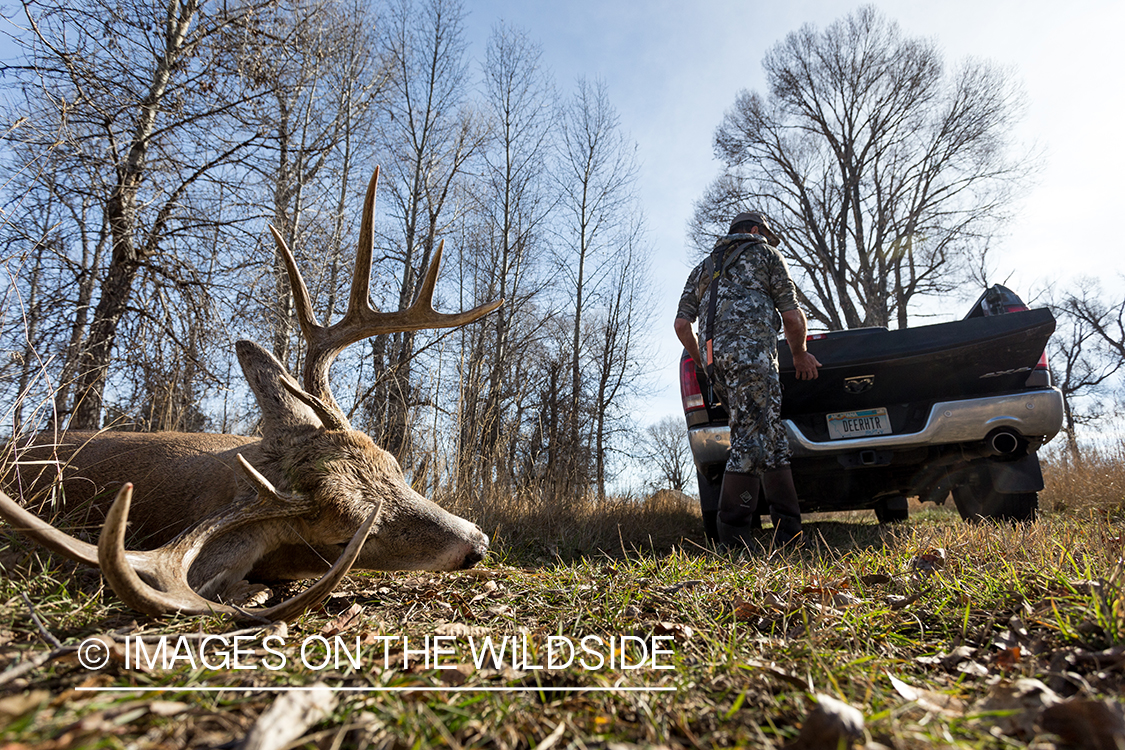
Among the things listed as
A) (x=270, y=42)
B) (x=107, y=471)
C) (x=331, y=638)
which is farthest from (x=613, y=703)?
(x=270, y=42)

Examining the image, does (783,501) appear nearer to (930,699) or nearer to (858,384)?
(858,384)

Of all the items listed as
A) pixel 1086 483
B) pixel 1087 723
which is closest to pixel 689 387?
pixel 1087 723

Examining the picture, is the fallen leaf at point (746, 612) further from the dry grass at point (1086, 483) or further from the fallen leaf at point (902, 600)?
the dry grass at point (1086, 483)

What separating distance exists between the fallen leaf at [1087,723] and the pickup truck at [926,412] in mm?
3486

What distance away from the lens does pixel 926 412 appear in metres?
4.46

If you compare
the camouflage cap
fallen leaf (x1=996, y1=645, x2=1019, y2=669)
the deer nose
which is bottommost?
fallen leaf (x1=996, y1=645, x2=1019, y2=669)

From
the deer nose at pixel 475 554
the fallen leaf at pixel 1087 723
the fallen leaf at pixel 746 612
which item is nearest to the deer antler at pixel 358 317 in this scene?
the deer nose at pixel 475 554

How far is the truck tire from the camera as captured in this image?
4.46 m

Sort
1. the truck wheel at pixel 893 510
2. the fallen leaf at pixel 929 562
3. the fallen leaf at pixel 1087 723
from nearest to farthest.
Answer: the fallen leaf at pixel 1087 723 → the fallen leaf at pixel 929 562 → the truck wheel at pixel 893 510

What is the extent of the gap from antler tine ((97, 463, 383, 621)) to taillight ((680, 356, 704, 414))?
356 centimetres

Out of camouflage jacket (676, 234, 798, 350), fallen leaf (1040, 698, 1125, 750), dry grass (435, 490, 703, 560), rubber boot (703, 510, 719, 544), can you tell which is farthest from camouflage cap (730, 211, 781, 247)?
fallen leaf (1040, 698, 1125, 750)

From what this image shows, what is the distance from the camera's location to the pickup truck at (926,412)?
427 centimetres

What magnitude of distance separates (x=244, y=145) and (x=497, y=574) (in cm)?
754

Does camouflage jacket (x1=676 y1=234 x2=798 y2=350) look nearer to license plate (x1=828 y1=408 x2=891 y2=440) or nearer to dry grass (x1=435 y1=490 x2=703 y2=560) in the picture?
license plate (x1=828 y1=408 x2=891 y2=440)
